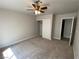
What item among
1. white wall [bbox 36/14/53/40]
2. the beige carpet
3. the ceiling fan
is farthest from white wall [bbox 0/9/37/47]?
the ceiling fan

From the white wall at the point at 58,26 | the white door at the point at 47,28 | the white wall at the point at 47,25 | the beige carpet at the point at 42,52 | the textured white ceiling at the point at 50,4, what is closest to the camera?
the textured white ceiling at the point at 50,4

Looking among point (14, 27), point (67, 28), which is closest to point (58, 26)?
point (67, 28)

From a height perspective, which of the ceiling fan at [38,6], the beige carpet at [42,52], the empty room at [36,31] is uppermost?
the ceiling fan at [38,6]

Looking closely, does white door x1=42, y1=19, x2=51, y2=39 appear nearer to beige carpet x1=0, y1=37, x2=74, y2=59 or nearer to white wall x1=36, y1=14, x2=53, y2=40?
white wall x1=36, y1=14, x2=53, y2=40

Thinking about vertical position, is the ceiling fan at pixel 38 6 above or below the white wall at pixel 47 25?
above

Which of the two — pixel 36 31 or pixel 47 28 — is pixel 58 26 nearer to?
pixel 47 28

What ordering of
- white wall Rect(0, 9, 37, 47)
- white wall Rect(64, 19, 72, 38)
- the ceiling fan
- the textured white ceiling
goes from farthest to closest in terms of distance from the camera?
1. white wall Rect(64, 19, 72, 38)
2. white wall Rect(0, 9, 37, 47)
3. the textured white ceiling
4. the ceiling fan

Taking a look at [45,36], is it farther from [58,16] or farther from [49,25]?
[58,16]

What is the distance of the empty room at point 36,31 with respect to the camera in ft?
8.91

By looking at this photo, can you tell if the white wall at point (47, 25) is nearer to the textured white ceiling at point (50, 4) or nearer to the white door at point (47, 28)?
the white door at point (47, 28)

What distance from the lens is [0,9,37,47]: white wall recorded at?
3.40 m

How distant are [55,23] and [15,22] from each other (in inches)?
131

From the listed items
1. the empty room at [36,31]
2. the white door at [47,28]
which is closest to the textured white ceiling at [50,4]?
the empty room at [36,31]

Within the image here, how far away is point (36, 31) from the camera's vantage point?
235 inches
